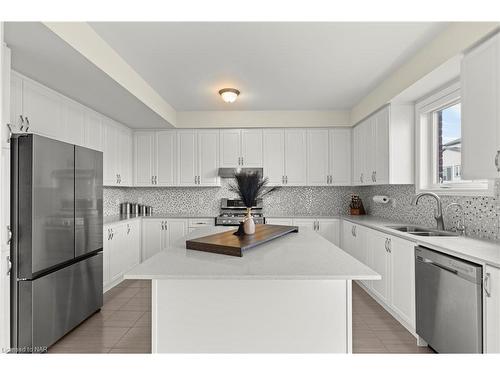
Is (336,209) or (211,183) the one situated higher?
(211,183)

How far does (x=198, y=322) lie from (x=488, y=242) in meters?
2.20

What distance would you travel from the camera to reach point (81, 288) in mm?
2762

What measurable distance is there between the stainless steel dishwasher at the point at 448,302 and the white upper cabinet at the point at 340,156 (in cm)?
255

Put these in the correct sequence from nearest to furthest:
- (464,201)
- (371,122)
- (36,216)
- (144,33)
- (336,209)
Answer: (36,216), (144,33), (464,201), (371,122), (336,209)

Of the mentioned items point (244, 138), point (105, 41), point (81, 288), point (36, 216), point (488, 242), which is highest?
point (105, 41)

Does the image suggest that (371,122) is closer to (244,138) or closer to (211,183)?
(244,138)

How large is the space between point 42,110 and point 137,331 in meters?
2.22

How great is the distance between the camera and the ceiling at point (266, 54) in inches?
90.1

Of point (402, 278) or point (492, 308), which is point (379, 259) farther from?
point (492, 308)

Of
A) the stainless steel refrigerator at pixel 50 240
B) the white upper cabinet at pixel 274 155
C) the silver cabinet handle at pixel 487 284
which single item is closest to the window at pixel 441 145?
the silver cabinet handle at pixel 487 284

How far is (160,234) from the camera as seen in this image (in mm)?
4695

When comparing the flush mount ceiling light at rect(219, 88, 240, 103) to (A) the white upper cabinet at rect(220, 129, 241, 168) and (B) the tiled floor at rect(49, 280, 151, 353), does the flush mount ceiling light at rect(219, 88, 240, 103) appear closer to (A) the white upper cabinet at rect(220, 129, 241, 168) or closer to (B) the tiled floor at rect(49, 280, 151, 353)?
(A) the white upper cabinet at rect(220, 129, 241, 168)

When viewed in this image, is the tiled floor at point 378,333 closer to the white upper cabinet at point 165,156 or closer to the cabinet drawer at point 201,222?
the cabinet drawer at point 201,222

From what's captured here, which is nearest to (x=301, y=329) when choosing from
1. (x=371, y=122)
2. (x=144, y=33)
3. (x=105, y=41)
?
(x=144, y=33)
